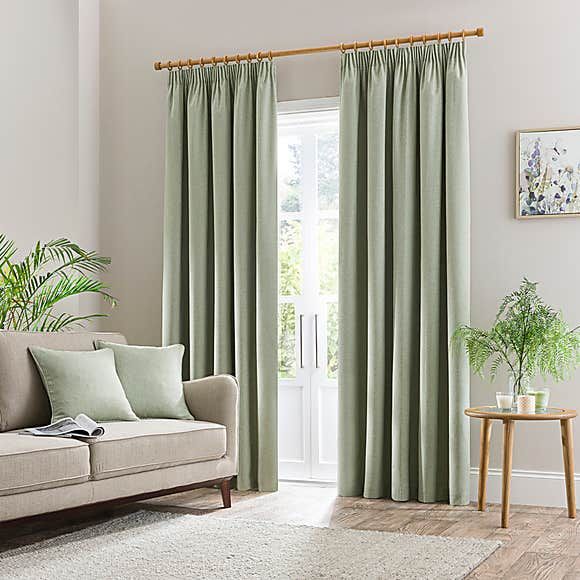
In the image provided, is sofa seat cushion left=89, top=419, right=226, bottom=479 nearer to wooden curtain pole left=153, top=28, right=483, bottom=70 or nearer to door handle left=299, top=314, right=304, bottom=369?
door handle left=299, top=314, right=304, bottom=369

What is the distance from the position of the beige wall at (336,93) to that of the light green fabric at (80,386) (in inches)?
49.1

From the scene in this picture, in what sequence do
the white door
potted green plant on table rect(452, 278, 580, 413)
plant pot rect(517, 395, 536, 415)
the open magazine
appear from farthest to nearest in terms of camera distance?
the white door → potted green plant on table rect(452, 278, 580, 413) → plant pot rect(517, 395, 536, 415) → the open magazine

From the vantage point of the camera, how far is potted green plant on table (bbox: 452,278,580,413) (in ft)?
14.2

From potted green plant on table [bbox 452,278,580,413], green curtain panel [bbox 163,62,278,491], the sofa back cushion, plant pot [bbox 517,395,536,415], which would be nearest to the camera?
the sofa back cushion

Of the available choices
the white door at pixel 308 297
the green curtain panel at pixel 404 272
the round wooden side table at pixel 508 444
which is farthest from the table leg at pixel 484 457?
the white door at pixel 308 297

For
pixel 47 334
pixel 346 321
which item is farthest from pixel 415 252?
pixel 47 334

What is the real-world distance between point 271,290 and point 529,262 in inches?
53.3

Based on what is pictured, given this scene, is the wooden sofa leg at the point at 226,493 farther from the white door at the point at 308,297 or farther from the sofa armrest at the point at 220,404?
the white door at the point at 308,297

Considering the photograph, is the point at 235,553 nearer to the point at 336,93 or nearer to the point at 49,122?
the point at 336,93

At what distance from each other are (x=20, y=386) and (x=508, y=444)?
2.16 meters

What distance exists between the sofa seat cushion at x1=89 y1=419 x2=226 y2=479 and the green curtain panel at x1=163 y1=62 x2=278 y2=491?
68 centimetres

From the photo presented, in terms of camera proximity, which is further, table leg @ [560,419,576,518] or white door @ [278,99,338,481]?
white door @ [278,99,338,481]

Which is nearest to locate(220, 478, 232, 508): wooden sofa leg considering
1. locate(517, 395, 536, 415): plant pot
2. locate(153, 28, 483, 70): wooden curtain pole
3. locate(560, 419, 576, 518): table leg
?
locate(517, 395, 536, 415): plant pot

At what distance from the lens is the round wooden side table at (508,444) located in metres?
4.12
